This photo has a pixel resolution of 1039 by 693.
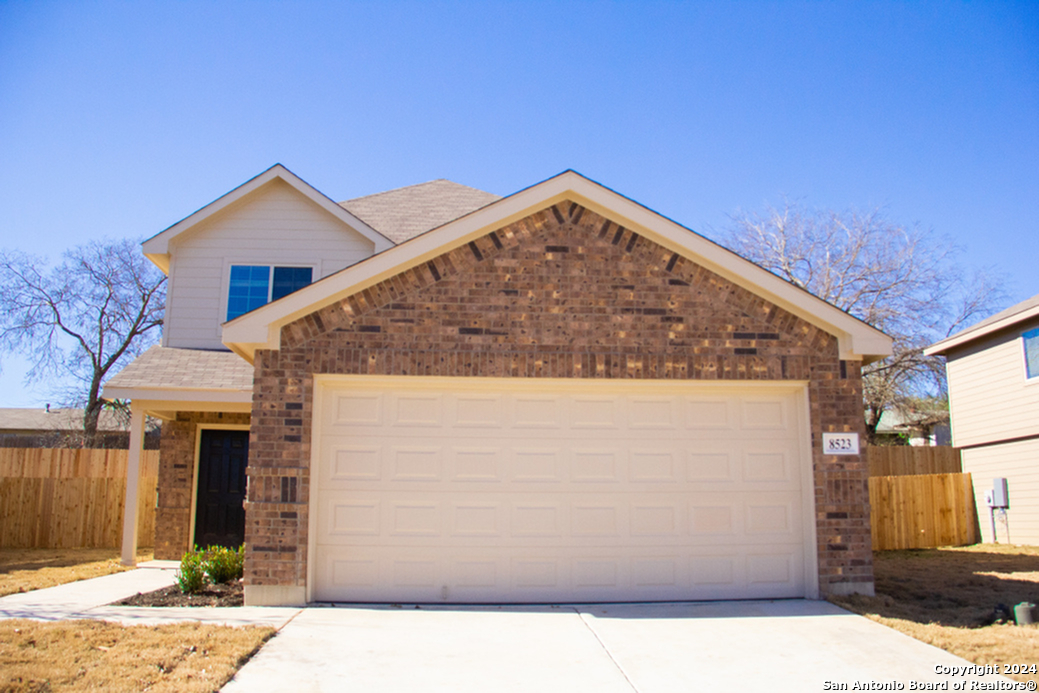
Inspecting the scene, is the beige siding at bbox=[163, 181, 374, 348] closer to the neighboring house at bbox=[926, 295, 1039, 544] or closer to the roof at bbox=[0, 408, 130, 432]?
the neighboring house at bbox=[926, 295, 1039, 544]

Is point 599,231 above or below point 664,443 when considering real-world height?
above

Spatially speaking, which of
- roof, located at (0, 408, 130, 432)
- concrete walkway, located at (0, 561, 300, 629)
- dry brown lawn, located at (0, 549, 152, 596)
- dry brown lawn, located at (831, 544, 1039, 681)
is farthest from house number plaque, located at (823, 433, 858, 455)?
roof, located at (0, 408, 130, 432)

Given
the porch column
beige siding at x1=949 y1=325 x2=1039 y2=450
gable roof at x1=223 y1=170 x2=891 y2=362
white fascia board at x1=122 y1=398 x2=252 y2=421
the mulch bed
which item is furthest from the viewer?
beige siding at x1=949 y1=325 x2=1039 y2=450

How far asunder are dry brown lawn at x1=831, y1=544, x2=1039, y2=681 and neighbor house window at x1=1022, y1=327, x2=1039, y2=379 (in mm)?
3526

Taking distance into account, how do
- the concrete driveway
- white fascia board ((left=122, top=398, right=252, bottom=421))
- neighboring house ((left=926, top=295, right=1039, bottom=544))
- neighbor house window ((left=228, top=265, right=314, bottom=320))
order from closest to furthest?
1. the concrete driveway
2. white fascia board ((left=122, top=398, right=252, bottom=421))
3. neighbor house window ((left=228, top=265, right=314, bottom=320))
4. neighboring house ((left=926, top=295, right=1039, bottom=544))

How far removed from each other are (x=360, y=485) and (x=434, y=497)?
2.75 feet

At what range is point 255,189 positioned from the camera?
523 inches

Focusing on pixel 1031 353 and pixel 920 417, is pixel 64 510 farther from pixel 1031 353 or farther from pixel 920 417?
pixel 920 417

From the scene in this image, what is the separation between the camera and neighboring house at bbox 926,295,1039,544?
49.6 feet

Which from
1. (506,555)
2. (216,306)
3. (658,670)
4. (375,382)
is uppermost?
(216,306)

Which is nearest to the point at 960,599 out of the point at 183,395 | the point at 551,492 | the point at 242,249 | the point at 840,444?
the point at 840,444

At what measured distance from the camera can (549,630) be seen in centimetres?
724

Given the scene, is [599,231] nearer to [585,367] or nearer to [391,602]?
[585,367]

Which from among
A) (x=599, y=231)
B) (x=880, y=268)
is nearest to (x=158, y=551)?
(x=599, y=231)
